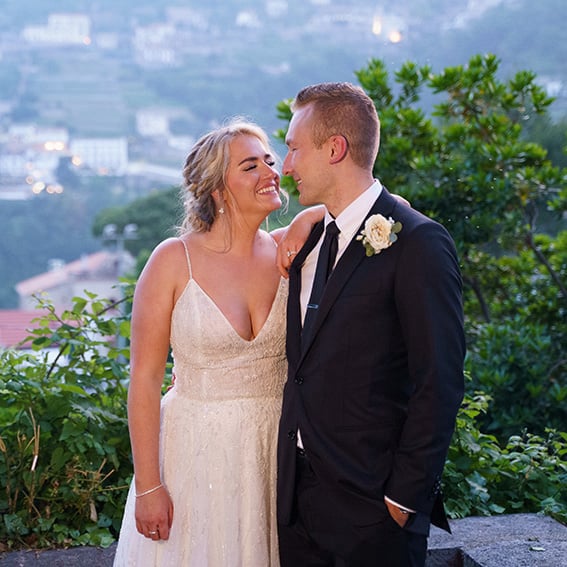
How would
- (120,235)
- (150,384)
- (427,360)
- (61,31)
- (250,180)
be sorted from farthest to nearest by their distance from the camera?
(61,31) → (120,235) → (250,180) → (150,384) → (427,360)

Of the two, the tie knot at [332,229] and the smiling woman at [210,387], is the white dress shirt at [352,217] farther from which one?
the smiling woman at [210,387]

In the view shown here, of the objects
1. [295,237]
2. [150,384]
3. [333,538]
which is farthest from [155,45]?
[333,538]

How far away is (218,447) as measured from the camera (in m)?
2.28

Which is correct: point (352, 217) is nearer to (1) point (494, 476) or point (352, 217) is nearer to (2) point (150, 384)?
(2) point (150, 384)

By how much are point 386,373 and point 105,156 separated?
1826cm

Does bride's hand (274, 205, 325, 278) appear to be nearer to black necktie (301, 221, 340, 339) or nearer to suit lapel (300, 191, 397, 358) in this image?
black necktie (301, 221, 340, 339)

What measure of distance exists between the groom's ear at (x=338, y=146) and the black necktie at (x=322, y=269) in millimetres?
164

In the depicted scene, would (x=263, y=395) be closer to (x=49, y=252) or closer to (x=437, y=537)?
(x=437, y=537)

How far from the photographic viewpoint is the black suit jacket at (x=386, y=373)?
1860 mm

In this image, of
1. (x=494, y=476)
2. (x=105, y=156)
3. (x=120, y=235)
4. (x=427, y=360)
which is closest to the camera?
(x=427, y=360)

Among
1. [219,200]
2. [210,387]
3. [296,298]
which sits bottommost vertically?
[210,387]

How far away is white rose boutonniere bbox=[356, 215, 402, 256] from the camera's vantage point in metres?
1.93

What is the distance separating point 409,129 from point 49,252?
13195mm

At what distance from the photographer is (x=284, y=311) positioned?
7.68ft
